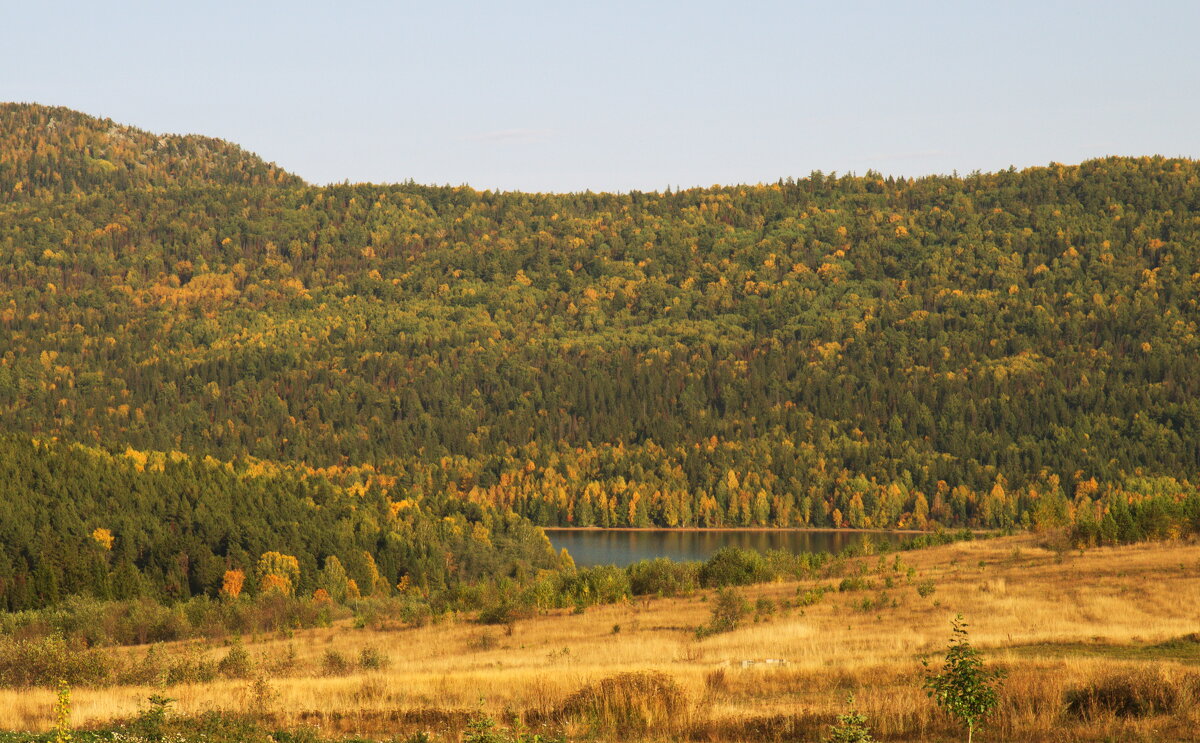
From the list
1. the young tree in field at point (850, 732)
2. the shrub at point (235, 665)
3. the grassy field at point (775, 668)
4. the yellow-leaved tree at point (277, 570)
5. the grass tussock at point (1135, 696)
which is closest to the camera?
the young tree in field at point (850, 732)

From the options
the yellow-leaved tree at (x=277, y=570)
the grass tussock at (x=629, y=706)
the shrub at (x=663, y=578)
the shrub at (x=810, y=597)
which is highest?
the grass tussock at (x=629, y=706)

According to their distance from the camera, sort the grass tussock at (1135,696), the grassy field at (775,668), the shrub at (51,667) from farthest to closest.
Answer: the shrub at (51,667) < the grassy field at (775,668) < the grass tussock at (1135,696)

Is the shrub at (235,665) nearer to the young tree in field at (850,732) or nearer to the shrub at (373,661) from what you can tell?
the shrub at (373,661)

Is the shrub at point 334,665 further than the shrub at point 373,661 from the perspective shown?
No

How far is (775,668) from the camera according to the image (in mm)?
39031

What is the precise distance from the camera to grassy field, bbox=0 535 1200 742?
29.6 meters

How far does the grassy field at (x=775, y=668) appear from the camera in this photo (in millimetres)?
29625

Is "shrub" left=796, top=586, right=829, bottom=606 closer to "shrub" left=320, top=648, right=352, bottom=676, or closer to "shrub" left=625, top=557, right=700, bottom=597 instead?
"shrub" left=625, top=557, right=700, bottom=597

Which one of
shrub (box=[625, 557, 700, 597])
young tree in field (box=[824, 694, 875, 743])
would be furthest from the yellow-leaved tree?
young tree in field (box=[824, 694, 875, 743])

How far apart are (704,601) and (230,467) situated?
385ft

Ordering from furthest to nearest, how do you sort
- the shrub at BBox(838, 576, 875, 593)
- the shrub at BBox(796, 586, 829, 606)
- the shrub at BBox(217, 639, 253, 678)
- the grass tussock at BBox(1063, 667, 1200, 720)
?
the shrub at BBox(838, 576, 875, 593), the shrub at BBox(796, 586, 829, 606), the shrub at BBox(217, 639, 253, 678), the grass tussock at BBox(1063, 667, 1200, 720)

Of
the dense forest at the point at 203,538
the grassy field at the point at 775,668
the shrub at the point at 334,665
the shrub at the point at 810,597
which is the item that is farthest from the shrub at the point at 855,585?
the dense forest at the point at 203,538

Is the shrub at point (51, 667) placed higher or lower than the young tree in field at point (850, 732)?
lower

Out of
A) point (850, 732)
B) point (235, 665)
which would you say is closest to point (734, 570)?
point (235, 665)
